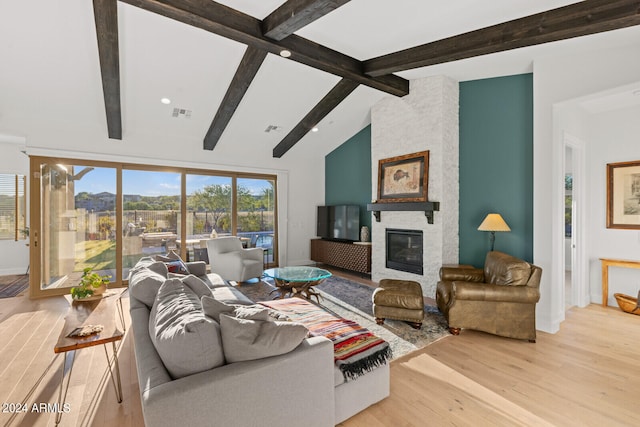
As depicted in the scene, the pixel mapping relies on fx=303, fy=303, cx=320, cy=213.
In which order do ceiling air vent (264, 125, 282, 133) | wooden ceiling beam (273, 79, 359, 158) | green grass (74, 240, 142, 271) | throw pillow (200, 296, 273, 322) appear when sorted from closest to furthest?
1. throw pillow (200, 296, 273, 322)
2. wooden ceiling beam (273, 79, 359, 158)
3. green grass (74, 240, 142, 271)
4. ceiling air vent (264, 125, 282, 133)

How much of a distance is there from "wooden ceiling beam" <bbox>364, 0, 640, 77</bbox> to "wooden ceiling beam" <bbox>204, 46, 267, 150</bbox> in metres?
1.75

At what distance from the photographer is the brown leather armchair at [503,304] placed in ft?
10.5

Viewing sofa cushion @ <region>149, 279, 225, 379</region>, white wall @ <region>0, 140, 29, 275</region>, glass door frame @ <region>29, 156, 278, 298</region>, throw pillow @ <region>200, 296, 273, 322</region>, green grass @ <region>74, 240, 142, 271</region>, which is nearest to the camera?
sofa cushion @ <region>149, 279, 225, 379</region>

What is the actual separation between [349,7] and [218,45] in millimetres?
1741

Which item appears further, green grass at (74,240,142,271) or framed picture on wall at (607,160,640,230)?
green grass at (74,240,142,271)

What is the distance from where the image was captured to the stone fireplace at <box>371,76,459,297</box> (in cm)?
473

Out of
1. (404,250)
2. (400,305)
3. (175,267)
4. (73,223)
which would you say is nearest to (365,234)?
(404,250)

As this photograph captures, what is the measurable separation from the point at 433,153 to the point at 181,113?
170 inches

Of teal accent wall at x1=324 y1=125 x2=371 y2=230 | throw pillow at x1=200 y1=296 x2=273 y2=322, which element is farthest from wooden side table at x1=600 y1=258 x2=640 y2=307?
throw pillow at x1=200 y1=296 x2=273 y2=322

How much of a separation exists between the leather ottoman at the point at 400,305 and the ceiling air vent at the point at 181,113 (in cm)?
436

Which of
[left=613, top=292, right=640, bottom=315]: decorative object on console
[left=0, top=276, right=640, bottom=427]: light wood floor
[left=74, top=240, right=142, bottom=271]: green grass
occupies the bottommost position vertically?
[left=0, top=276, right=640, bottom=427]: light wood floor

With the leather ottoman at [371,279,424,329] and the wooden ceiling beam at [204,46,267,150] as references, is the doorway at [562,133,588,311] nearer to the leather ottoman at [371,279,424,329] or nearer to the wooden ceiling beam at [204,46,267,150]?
the leather ottoman at [371,279,424,329]

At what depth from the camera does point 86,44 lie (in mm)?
3586

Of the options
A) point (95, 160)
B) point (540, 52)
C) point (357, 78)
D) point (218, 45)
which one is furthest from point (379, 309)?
point (95, 160)
